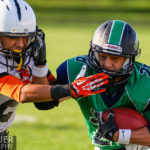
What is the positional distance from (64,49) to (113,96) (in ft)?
46.9

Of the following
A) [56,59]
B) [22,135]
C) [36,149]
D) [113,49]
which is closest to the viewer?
[113,49]

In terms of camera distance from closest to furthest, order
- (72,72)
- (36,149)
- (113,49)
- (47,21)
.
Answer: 1. (113,49)
2. (72,72)
3. (36,149)
4. (47,21)

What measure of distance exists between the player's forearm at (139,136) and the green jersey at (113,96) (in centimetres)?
19

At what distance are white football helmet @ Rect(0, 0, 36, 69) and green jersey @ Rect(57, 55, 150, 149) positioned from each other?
498 mm

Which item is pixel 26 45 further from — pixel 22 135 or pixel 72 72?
pixel 22 135

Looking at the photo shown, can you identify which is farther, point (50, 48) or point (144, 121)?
point (50, 48)

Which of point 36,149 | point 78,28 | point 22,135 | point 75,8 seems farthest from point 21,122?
point 75,8

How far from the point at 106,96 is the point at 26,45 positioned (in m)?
0.96

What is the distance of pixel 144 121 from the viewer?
4.17 m

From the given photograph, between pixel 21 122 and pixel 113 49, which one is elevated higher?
pixel 113 49

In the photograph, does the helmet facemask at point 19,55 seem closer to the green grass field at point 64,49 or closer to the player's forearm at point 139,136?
the player's forearm at point 139,136

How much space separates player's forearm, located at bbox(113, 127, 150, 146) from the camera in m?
4.01

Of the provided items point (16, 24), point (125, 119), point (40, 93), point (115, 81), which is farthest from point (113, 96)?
point (16, 24)

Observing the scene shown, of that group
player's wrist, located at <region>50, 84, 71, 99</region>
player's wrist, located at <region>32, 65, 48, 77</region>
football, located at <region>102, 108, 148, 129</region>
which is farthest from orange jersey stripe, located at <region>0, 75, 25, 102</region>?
football, located at <region>102, 108, 148, 129</region>
